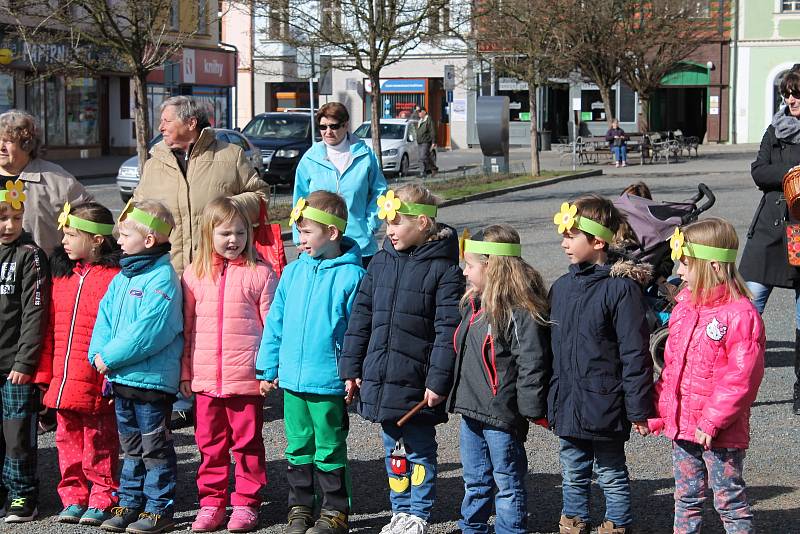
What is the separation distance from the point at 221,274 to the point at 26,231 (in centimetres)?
138

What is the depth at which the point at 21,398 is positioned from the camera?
5645 mm

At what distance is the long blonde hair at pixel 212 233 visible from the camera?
5.50 meters

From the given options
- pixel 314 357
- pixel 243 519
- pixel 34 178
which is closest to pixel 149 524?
pixel 243 519

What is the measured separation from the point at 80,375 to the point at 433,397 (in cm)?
173

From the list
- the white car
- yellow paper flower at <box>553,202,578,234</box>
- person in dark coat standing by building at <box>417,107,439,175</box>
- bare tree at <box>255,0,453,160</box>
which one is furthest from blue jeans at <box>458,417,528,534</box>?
person in dark coat standing by building at <box>417,107,439,175</box>

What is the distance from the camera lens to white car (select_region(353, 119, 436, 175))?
31.6m

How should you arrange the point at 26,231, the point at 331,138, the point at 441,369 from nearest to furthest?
the point at 441,369 < the point at 26,231 < the point at 331,138

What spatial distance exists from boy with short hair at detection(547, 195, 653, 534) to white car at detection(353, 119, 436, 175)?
1025 inches

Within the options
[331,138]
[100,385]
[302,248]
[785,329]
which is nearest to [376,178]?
[331,138]

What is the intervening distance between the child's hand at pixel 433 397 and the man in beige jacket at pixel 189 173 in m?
2.00

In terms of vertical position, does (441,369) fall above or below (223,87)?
below

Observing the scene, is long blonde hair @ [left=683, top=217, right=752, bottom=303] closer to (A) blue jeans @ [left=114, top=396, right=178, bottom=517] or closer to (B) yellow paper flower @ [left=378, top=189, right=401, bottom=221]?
(B) yellow paper flower @ [left=378, top=189, right=401, bottom=221]

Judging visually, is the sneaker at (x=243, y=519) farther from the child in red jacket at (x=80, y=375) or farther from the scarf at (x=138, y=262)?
the scarf at (x=138, y=262)

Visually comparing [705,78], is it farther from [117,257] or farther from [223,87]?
[117,257]
